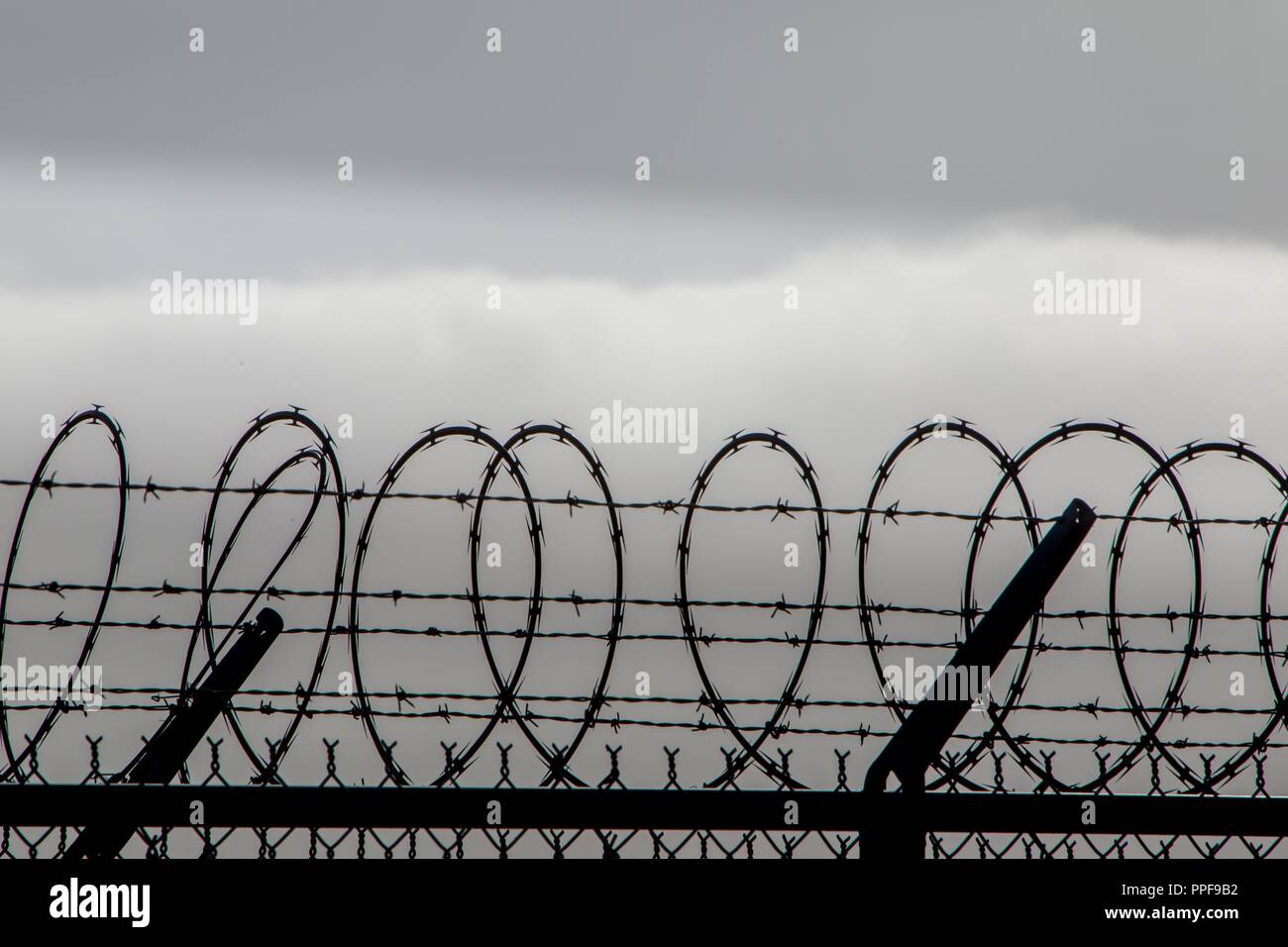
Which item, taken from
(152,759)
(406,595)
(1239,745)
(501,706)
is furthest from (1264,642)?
(152,759)

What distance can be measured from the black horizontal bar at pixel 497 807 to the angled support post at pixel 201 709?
1.44 feet

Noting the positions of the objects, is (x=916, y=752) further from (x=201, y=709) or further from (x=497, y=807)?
(x=201, y=709)

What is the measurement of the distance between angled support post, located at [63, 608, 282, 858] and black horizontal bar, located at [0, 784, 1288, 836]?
0.44 m

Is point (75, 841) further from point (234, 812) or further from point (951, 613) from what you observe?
point (951, 613)

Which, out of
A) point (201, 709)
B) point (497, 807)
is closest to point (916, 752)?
point (497, 807)

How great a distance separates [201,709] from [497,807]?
52.2 inches

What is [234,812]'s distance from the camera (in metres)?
3.82

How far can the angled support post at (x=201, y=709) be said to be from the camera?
14.3ft

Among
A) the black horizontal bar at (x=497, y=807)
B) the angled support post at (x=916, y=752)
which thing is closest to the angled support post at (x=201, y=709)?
the black horizontal bar at (x=497, y=807)

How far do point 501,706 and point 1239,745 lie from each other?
293 centimetres

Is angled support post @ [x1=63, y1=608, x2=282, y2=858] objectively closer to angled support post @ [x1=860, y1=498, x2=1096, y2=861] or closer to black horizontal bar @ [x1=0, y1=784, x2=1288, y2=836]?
black horizontal bar @ [x1=0, y1=784, x2=1288, y2=836]

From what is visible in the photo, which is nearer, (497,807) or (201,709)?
(497,807)

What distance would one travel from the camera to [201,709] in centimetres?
450
